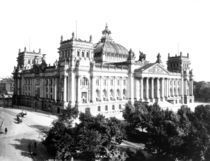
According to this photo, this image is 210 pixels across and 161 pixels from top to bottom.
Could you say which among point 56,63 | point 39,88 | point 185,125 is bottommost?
point 185,125

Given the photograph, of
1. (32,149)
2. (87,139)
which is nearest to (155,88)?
(87,139)

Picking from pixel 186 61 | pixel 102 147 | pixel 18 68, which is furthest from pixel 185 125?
pixel 18 68

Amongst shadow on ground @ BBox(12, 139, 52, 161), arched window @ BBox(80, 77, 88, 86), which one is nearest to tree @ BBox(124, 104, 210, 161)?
shadow on ground @ BBox(12, 139, 52, 161)

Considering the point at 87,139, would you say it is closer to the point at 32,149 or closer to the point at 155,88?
the point at 32,149

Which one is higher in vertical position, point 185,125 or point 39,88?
point 39,88

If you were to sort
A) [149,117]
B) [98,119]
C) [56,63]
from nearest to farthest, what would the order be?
1. [98,119]
2. [149,117]
3. [56,63]

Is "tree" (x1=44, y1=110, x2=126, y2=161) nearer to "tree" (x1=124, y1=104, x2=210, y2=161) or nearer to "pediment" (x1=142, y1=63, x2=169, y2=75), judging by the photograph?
"tree" (x1=124, y1=104, x2=210, y2=161)

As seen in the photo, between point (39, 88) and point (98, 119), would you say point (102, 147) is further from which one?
point (39, 88)
